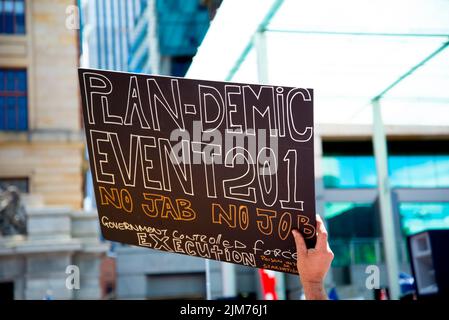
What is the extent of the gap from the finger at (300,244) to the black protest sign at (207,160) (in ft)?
0.10

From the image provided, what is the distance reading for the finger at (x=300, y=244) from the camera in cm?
210

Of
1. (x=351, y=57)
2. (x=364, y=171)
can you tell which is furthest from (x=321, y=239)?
(x=364, y=171)

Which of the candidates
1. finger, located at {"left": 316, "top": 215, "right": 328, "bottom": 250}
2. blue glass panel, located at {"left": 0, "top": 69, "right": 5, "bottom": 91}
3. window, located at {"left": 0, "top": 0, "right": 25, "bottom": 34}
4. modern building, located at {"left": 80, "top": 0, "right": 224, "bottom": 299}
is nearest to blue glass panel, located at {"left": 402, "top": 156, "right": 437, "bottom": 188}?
modern building, located at {"left": 80, "top": 0, "right": 224, "bottom": 299}

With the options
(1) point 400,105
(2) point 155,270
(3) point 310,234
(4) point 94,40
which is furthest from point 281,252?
(4) point 94,40

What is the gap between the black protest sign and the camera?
7.04 ft

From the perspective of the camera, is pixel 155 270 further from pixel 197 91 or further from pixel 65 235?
pixel 197 91

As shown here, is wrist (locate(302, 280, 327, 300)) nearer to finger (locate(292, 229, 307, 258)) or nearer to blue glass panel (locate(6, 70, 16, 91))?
finger (locate(292, 229, 307, 258))

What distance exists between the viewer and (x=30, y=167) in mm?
30688

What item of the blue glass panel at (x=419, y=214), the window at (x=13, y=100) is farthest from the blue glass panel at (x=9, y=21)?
the blue glass panel at (x=419, y=214)

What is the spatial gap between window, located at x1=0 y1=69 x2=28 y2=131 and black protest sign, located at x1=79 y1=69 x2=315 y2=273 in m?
30.6

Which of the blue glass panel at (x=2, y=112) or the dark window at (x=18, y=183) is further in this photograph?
the blue glass panel at (x=2, y=112)

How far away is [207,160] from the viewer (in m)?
2.21

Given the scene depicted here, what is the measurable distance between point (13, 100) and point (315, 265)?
31679mm

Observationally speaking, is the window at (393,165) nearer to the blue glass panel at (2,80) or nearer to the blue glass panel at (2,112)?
the blue glass panel at (2,112)
